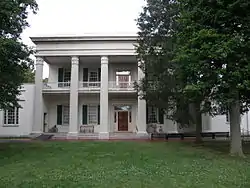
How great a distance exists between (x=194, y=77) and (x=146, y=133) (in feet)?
43.0

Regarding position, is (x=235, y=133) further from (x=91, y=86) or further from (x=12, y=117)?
(x=12, y=117)

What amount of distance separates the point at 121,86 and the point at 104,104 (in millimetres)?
2757

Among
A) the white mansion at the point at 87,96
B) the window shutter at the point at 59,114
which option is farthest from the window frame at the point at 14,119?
the window shutter at the point at 59,114

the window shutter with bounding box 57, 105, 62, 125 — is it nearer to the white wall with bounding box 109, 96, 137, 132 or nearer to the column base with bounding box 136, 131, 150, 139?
the white wall with bounding box 109, 96, 137, 132

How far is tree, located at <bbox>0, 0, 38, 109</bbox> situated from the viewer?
48.0ft

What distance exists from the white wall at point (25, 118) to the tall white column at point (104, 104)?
6624mm

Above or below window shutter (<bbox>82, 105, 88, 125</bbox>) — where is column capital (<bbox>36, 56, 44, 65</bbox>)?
above

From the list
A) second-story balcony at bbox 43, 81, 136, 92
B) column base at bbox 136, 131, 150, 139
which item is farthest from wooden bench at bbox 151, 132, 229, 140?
second-story balcony at bbox 43, 81, 136, 92

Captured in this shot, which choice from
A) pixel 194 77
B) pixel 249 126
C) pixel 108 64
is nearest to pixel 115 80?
pixel 108 64

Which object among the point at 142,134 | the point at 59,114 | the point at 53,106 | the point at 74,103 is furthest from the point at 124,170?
the point at 53,106

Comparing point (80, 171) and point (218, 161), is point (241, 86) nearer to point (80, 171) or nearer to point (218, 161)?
point (218, 161)

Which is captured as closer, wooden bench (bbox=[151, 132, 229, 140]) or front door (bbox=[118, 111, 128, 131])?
wooden bench (bbox=[151, 132, 229, 140])

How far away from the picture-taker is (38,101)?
28797 millimetres

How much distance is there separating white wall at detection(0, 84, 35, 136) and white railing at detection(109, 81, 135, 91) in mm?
7215
